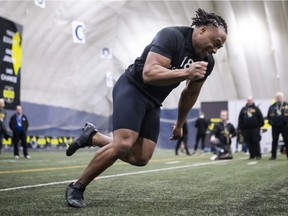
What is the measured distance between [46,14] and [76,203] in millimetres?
17866

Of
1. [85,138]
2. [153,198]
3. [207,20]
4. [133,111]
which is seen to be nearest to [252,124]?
[153,198]

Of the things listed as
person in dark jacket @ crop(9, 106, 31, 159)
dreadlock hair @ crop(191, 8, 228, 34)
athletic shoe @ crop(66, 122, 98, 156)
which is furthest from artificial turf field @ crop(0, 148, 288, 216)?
person in dark jacket @ crop(9, 106, 31, 159)

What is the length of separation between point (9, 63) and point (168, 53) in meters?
14.5

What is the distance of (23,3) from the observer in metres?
18.6

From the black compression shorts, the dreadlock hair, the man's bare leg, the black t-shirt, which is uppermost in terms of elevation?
the dreadlock hair

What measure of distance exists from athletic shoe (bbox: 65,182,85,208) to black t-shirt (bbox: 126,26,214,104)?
3.46 ft

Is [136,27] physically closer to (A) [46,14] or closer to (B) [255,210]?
(A) [46,14]

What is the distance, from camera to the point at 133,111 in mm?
3982

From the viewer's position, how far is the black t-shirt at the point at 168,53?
3.84m

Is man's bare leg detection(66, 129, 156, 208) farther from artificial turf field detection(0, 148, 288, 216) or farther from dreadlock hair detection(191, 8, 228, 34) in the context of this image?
dreadlock hair detection(191, 8, 228, 34)

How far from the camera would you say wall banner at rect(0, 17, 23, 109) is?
55.2 ft

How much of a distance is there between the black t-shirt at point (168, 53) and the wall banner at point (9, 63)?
43.9 feet

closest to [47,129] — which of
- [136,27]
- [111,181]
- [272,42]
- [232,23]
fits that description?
[136,27]

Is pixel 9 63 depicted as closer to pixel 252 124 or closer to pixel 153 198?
pixel 252 124
